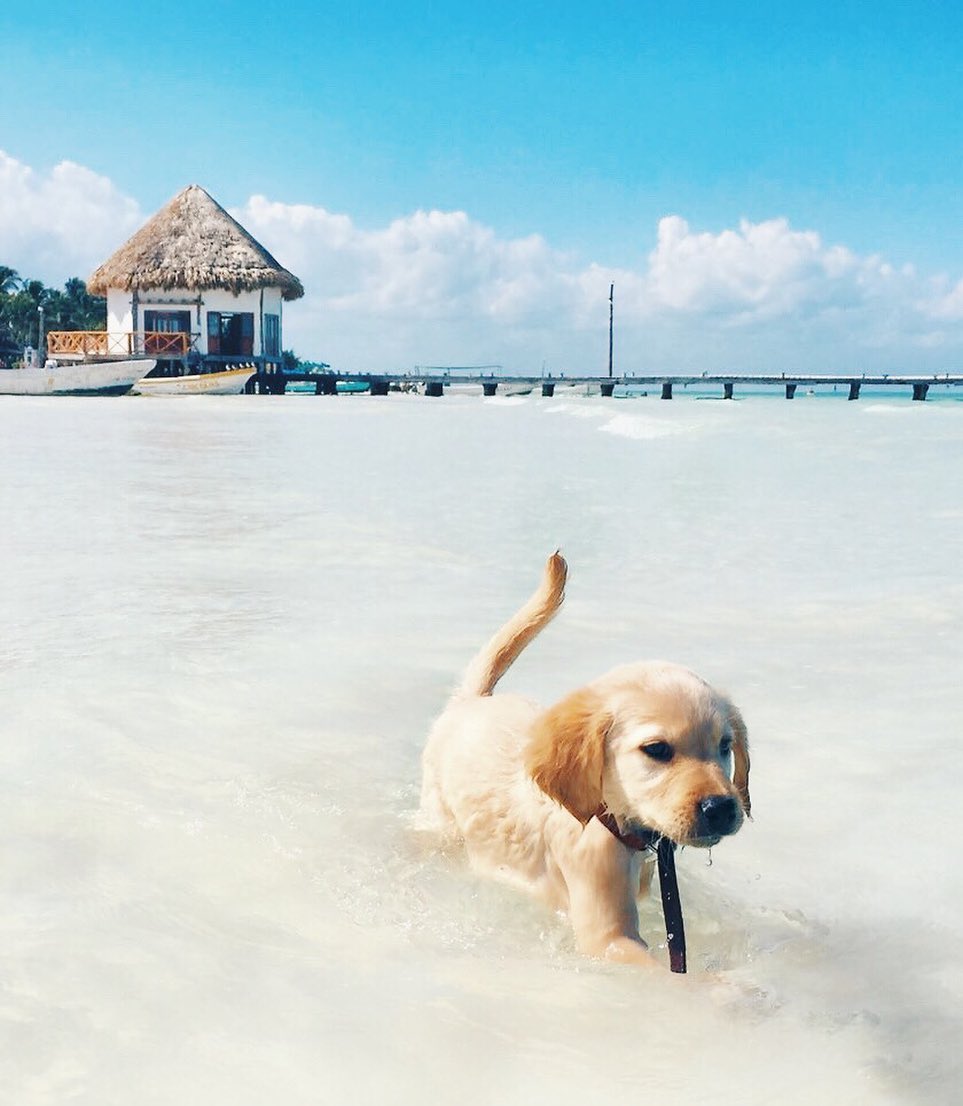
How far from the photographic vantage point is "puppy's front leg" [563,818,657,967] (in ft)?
7.77

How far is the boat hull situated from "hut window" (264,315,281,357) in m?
4.35

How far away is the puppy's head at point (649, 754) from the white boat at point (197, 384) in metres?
38.7

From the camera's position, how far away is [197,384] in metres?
39.6

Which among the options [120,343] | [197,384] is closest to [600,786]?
[197,384]

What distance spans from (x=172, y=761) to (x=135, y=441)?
15.9 metres

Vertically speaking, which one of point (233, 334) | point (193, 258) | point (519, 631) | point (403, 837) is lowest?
point (403, 837)

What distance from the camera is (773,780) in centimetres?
364

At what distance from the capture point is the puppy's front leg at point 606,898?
2367mm

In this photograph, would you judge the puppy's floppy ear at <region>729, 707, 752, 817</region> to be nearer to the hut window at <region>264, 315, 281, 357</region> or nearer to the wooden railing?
the wooden railing

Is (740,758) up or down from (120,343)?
down

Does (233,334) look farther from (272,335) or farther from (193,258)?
(193,258)

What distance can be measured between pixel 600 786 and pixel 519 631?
842 millimetres

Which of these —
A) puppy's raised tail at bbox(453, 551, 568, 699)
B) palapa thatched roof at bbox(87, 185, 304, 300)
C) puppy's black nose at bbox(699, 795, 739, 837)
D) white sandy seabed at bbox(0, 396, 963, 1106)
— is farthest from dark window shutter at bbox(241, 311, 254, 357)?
puppy's black nose at bbox(699, 795, 739, 837)

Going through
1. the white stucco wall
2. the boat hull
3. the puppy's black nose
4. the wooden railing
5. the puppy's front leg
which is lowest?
the puppy's front leg
